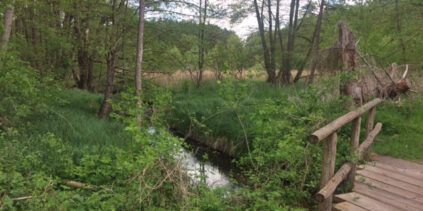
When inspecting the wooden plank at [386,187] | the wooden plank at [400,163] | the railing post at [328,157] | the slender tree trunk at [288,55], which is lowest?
the wooden plank at [386,187]

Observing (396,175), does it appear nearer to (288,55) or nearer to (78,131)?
(78,131)

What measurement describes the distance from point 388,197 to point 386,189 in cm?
25

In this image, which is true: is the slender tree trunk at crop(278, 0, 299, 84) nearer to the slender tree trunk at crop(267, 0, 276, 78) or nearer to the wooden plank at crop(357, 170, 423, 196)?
the slender tree trunk at crop(267, 0, 276, 78)

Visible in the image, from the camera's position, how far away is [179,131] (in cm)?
991

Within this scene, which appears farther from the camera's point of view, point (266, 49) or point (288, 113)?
point (266, 49)

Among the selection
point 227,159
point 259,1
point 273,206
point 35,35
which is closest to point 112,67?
point 227,159

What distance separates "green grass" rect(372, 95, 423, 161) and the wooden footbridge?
74cm

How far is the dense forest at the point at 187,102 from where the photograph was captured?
3.37m

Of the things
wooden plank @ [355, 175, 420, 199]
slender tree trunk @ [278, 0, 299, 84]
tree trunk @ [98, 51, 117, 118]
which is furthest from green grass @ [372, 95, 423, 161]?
tree trunk @ [98, 51, 117, 118]

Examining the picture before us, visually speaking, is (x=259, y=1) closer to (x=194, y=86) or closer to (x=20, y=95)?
(x=194, y=86)

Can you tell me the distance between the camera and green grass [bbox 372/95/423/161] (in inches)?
225

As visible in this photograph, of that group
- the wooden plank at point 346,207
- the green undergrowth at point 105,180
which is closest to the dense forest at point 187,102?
the green undergrowth at point 105,180

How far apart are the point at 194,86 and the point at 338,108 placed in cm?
894

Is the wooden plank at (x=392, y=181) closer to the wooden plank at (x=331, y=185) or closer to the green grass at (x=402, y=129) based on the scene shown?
the wooden plank at (x=331, y=185)
